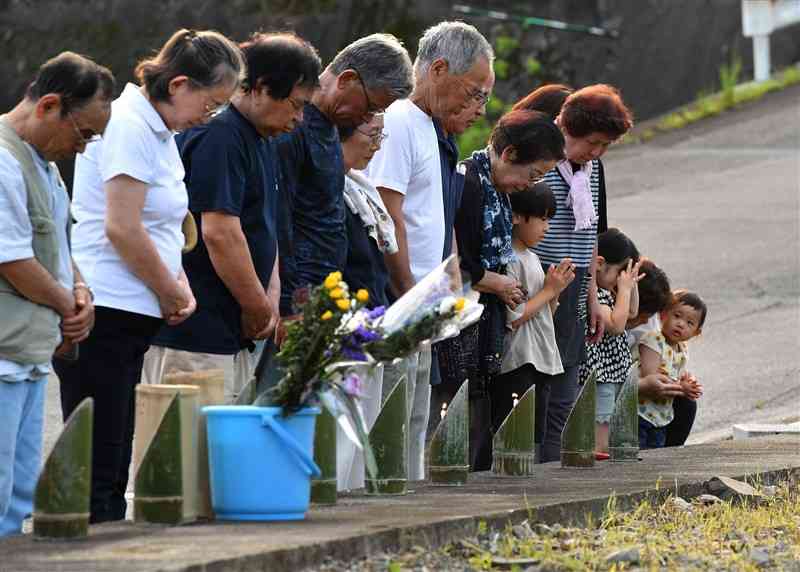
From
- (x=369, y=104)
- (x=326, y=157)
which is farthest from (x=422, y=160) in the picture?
(x=326, y=157)

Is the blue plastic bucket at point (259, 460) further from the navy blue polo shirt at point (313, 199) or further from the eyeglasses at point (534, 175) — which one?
the eyeglasses at point (534, 175)

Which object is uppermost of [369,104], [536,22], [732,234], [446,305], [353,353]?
[536,22]

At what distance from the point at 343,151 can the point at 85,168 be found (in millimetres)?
1126

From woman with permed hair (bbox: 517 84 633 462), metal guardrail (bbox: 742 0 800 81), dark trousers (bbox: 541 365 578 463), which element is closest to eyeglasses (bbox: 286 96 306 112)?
woman with permed hair (bbox: 517 84 633 462)

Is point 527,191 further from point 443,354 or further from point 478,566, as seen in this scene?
point 478,566

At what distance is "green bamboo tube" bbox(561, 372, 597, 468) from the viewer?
690 centimetres

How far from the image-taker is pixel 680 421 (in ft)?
28.3

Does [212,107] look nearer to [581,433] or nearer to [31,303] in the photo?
[31,303]

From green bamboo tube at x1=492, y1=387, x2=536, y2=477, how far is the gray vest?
192cm

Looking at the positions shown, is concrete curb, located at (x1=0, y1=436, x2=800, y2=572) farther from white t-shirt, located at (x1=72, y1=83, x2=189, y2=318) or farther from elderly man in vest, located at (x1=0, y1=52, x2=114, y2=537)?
white t-shirt, located at (x1=72, y1=83, x2=189, y2=318)

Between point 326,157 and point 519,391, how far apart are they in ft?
5.58

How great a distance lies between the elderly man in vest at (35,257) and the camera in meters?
5.08

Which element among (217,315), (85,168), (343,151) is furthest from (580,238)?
(85,168)

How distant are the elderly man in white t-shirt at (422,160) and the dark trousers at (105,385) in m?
1.38
